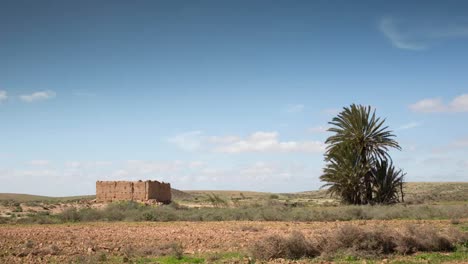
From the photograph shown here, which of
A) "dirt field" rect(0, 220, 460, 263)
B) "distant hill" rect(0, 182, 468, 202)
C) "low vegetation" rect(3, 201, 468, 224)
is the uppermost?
"distant hill" rect(0, 182, 468, 202)

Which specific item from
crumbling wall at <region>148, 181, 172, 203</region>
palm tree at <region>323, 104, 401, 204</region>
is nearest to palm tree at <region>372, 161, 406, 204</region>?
palm tree at <region>323, 104, 401, 204</region>

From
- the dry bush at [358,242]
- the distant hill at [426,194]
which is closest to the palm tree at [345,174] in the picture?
the distant hill at [426,194]

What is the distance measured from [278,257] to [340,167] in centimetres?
2348

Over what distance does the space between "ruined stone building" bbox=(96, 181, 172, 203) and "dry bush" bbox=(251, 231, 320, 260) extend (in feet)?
109

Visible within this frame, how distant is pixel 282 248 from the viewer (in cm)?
1439

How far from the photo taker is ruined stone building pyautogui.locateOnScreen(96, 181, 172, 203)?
46594 mm

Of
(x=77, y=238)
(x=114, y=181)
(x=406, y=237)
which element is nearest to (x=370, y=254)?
(x=406, y=237)

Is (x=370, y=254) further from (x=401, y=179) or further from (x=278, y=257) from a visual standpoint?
(x=401, y=179)

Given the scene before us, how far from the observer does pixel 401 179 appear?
123ft

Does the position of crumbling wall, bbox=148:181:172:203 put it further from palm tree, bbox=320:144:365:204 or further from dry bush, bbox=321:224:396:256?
dry bush, bbox=321:224:396:256

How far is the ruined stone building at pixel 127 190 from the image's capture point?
46.6 m

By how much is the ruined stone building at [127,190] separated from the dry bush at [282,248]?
33.2 metres

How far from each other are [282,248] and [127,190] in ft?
115

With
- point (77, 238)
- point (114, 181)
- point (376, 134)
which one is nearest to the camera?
point (77, 238)
